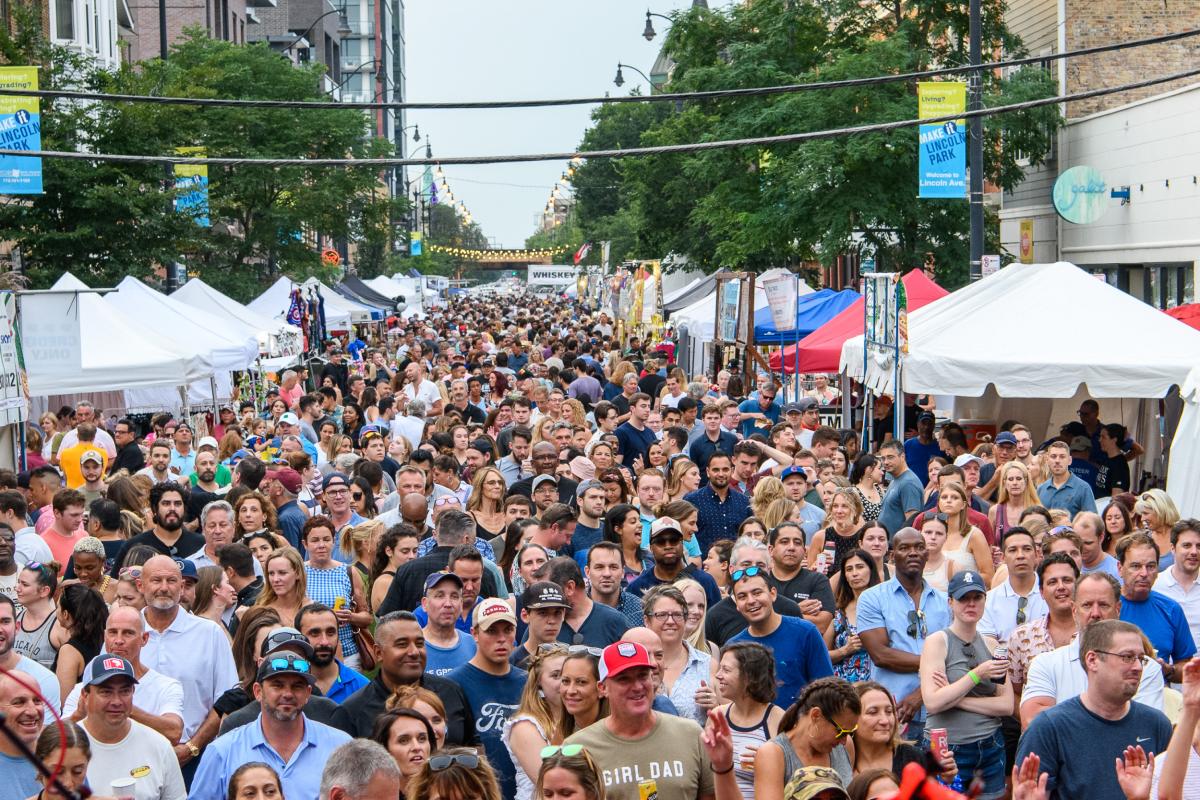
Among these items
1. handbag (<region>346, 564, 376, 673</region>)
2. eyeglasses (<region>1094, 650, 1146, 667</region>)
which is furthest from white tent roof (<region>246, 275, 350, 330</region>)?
eyeglasses (<region>1094, 650, 1146, 667</region>)

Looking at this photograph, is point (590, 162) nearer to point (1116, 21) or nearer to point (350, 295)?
point (350, 295)

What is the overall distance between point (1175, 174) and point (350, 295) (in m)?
31.4

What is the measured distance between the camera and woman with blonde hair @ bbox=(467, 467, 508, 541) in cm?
1123

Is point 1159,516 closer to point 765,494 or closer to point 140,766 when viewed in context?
point 765,494

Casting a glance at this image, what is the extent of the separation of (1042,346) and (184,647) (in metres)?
10.6

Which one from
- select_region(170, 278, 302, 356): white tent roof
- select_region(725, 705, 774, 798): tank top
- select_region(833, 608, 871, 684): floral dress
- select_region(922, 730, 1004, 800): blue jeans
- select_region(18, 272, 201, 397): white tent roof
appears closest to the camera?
select_region(725, 705, 774, 798): tank top

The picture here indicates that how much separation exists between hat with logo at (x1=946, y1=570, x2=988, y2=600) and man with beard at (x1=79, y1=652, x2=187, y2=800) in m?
3.65

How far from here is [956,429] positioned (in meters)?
15.9

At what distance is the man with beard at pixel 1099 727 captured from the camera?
19.9 ft

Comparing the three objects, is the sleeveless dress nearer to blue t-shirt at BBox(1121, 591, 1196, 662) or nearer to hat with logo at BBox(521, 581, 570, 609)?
hat with logo at BBox(521, 581, 570, 609)

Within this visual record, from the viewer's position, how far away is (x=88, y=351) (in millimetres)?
18875

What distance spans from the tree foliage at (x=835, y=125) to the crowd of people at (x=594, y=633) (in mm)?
18199

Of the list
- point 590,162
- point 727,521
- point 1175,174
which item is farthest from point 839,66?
point 590,162

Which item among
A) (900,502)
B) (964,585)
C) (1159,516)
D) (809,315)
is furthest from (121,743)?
(809,315)
